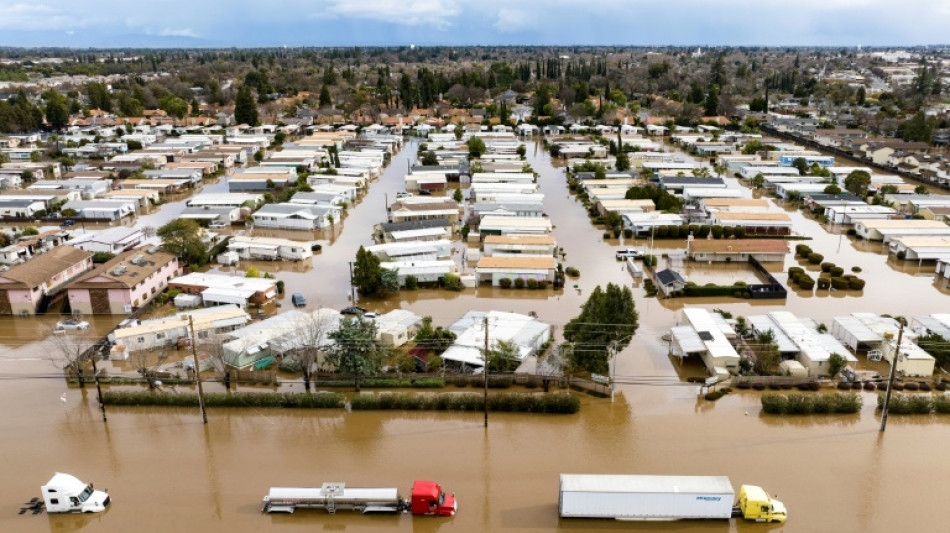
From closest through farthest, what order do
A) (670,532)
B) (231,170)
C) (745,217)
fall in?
(670,532) < (745,217) < (231,170)

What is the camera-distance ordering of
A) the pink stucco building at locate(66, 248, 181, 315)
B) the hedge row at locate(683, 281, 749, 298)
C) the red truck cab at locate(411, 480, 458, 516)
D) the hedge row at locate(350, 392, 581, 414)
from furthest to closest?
the hedge row at locate(683, 281, 749, 298)
the pink stucco building at locate(66, 248, 181, 315)
the hedge row at locate(350, 392, 581, 414)
the red truck cab at locate(411, 480, 458, 516)

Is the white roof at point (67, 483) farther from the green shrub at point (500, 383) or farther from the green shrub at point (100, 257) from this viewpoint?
the green shrub at point (100, 257)

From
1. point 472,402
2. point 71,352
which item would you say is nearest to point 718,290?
point 472,402

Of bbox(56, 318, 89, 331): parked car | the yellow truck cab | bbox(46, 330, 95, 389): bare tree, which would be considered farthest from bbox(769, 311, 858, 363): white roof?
bbox(56, 318, 89, 331): parked car

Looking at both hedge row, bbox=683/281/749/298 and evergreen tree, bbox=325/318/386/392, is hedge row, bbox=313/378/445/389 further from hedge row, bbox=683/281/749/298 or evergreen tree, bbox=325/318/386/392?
hedge row, bbox=683/281/749/298

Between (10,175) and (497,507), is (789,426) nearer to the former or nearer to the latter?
(497,507)

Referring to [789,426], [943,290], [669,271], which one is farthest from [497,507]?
[943,290]
